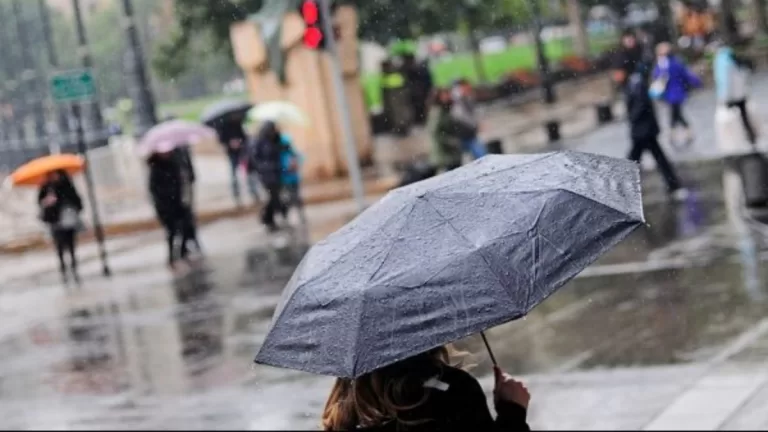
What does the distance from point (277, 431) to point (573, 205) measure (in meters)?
5.58

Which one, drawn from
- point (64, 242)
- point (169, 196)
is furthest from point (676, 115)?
point (64, 242)

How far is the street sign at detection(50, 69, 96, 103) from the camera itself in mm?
19172

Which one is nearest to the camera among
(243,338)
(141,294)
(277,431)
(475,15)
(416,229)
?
(416,229)

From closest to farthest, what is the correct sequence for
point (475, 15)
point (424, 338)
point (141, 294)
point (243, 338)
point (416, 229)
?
point (424, 338)
point (416, 229)
point (243, 338)
point (141, 294)
point (475, 15)

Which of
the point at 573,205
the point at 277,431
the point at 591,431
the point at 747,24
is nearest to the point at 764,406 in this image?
the point at 591,431

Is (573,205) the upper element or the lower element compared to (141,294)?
upper

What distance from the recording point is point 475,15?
126ft

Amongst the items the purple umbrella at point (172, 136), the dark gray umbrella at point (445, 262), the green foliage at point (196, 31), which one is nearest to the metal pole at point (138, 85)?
the green foliage at point (196, 31)

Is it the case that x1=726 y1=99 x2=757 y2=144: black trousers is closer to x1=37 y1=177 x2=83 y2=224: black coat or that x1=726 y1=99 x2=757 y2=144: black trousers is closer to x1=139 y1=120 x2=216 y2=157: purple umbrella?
x1=139 y1=120 x2=216 y2=157: purple umbrella

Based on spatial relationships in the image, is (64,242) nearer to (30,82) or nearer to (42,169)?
(42,169)

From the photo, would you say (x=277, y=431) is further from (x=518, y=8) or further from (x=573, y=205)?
(x=518, y=8)

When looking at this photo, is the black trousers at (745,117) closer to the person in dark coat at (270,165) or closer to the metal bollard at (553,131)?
the person in dark coat at (270,165)

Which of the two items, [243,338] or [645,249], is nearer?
[243,338]

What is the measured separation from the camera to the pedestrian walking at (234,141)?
25.2 meters
